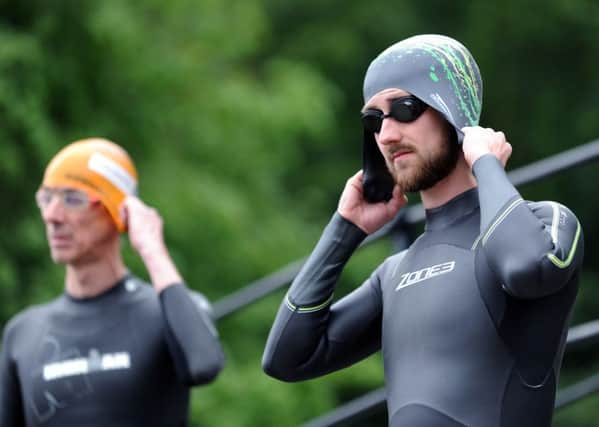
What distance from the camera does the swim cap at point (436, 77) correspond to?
3.43 metres

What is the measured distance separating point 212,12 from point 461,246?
859cm

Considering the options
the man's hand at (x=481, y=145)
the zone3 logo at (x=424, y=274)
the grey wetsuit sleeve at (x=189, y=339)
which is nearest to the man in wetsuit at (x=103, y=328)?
the grey wetsuit sleeve at (x=189, y=339)

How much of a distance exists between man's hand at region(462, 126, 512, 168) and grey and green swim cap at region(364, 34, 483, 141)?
0.17 ft

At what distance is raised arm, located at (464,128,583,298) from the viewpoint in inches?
122

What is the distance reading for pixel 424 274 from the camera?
3449 mm

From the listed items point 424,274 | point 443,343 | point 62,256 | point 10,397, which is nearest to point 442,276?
point 424,274

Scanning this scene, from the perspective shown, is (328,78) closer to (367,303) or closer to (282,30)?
(282,30)

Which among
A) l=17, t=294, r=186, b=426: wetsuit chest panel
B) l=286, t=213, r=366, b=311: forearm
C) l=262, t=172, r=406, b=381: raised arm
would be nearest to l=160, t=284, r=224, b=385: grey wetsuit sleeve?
l=17, t=294, r=186, b=426: wetsuit chest panel

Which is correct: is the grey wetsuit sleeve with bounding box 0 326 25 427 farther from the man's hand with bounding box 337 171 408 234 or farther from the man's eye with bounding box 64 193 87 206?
the man's hand with bounding box 337 171 408 234

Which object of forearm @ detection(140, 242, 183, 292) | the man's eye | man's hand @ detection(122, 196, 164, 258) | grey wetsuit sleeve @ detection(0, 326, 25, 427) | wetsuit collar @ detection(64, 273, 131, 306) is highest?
the man's eye

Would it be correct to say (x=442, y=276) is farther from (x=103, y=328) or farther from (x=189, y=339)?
(x=103, y=328)

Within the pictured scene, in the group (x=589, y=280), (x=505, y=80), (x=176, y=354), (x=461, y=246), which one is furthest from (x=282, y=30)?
(x=461, y=246)

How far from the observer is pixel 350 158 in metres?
16.5

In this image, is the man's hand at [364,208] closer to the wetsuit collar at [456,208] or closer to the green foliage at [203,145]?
the wetsuit collar at [456,208]
